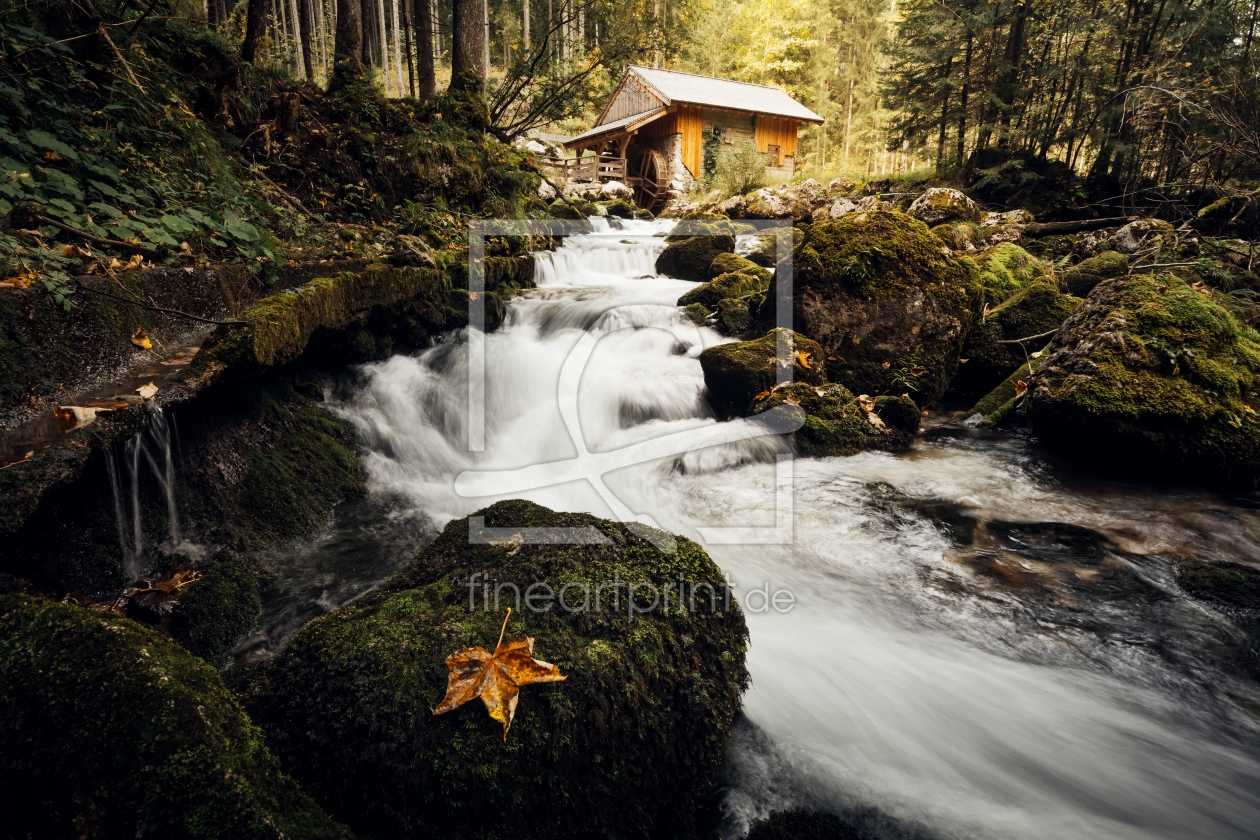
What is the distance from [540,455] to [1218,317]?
6648 mm

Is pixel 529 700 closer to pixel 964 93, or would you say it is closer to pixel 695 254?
pixel 695 254

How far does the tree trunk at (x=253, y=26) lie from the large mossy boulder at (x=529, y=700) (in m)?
8.11

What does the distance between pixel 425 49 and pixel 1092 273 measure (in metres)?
13.0

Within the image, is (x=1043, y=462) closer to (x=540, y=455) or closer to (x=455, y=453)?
(x=540, y=455)

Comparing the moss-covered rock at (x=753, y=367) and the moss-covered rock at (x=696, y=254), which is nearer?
the moss-covered rock at (x=753, y=367)

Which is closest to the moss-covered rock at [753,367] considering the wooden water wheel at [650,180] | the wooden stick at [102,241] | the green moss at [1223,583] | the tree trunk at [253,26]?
the green moss at [1223,583]

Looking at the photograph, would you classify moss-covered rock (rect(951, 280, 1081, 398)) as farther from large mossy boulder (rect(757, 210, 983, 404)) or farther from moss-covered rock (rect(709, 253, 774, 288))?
moss-covered rock (rect(709, 253, 774, 288))

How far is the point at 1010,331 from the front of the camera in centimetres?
728

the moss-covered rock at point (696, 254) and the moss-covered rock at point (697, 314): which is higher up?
the moss-covered rock at point (696, 254)

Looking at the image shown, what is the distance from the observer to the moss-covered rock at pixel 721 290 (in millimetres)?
9227

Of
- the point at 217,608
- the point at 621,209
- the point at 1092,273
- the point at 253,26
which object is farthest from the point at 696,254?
the point at 217,608

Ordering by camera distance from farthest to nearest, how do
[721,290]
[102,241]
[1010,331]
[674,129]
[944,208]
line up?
[674,129] → [944,208] → [721,290] → [1010,331] → [102,241]

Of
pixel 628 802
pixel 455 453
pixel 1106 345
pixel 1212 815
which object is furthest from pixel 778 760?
pixel 1106 345

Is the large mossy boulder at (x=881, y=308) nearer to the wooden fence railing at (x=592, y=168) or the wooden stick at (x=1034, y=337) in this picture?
the wooden stick at (x=1034, y=337)
